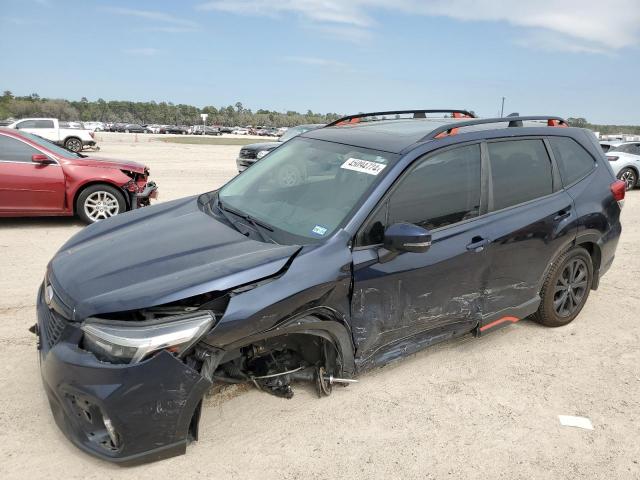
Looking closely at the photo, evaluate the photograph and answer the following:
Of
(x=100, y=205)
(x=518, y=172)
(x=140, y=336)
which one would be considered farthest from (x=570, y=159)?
(x=100, y=205)

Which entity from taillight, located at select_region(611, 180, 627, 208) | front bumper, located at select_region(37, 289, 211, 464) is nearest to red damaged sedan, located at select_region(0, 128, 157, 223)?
front bumper, located at select_region(37, 289, 211, 464)

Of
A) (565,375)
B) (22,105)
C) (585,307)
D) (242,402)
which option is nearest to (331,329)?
(242,402)

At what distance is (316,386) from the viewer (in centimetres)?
337

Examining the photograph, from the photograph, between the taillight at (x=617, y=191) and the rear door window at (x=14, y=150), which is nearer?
the taillight at (x=617, y=191)

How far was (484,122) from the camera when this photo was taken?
154 inches

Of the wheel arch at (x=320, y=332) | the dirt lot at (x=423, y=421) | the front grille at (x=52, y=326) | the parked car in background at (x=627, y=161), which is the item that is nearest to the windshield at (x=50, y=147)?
the dirt lot at (x=423, y=421)

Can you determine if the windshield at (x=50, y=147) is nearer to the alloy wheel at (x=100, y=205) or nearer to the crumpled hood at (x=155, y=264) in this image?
the alloy wheel at (x=100, y=205)

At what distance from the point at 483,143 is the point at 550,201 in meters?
0.83

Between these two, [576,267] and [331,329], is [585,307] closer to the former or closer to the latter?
[576,267]

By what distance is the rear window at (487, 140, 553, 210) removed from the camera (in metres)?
3.77

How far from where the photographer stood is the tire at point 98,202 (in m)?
7.77

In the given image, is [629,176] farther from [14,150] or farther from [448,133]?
[14,150]

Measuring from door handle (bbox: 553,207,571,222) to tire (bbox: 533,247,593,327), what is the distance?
339mm

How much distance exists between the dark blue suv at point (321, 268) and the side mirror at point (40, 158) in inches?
175
